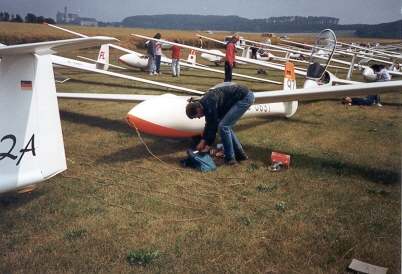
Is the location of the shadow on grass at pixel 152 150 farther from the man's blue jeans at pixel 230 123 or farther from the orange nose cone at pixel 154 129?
the man's blue jeans at pixel 230 123

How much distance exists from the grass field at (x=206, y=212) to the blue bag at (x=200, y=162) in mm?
147

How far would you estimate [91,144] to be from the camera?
255 inches

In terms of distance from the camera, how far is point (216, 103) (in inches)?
207

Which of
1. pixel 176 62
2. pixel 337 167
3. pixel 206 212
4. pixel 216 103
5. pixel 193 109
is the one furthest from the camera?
pixel 176 62

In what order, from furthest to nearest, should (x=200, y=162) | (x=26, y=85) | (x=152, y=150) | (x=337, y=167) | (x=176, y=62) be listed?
(x=176, y=62), (x=152, y=150), (x=337, y=167), (x=200, y=162), (x=26, y=85)

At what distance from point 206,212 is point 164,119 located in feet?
7.11

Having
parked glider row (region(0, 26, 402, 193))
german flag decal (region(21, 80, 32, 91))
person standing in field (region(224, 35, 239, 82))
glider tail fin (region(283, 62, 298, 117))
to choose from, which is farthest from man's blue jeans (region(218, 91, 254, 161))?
person standing in field (region(224, 35, 239, 82))

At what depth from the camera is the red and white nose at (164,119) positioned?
5.69 meters

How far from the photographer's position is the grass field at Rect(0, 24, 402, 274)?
3164 millimetres

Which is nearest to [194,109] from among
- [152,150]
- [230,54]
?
[152,150]

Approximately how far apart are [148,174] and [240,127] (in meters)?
3.08

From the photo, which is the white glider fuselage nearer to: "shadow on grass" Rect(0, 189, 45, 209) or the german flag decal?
"shadow on grass" Rect(0, 189, 45, 209)

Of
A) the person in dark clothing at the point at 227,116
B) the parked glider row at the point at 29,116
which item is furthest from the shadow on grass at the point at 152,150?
the parked glider row at the point at 29,116

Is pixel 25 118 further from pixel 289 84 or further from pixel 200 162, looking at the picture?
pixel 289 84
